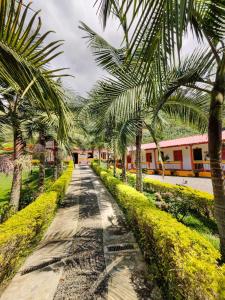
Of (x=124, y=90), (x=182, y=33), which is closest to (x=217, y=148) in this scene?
(x=124, y=90)

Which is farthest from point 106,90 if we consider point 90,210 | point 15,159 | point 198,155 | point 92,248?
point 198,155

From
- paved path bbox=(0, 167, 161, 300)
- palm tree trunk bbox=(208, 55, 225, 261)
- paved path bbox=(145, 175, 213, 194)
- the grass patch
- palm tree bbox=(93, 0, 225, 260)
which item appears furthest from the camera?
paved path bbox=(145, 175, 213, 194)

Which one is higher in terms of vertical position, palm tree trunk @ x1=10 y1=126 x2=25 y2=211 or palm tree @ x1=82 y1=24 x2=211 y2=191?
palm tree @ x1=82 y1=24 x2=211 y2=191

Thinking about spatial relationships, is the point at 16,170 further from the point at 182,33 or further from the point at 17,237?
the point at 182,33

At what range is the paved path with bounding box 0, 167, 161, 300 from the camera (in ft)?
10.6

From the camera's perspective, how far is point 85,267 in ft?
12.9

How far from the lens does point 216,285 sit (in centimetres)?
200

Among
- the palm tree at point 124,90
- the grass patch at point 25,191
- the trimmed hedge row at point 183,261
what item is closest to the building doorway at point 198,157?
the grass patch at point 25,191

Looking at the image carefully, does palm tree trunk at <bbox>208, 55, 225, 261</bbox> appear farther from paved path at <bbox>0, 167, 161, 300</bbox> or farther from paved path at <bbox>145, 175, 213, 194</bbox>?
paved path at <bbox>145, 175, 213, 194</bbox>

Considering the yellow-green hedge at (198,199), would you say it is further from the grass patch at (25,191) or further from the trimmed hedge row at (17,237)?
the grass patch at (25,191)

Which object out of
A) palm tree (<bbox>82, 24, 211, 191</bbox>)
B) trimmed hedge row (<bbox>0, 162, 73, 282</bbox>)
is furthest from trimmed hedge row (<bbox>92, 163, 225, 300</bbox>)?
trimmed hedge row (<bbox>0, 162, 73, 282</bbox>)

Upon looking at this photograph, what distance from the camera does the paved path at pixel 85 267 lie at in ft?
10.6

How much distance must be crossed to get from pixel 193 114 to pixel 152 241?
321 cm

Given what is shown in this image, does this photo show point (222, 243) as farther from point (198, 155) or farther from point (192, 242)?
point (198, 155)
